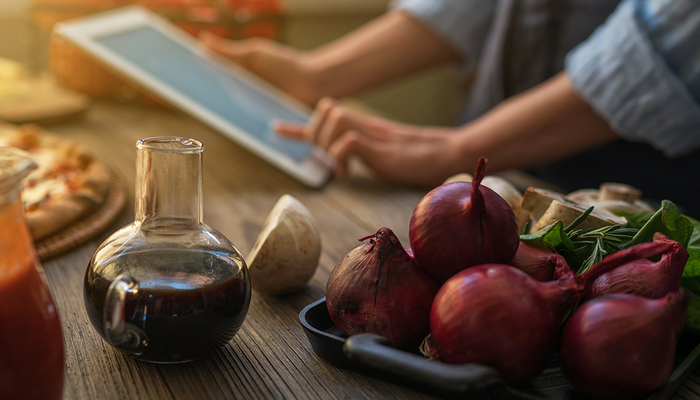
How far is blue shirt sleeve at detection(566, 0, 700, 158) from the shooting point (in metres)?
0.74

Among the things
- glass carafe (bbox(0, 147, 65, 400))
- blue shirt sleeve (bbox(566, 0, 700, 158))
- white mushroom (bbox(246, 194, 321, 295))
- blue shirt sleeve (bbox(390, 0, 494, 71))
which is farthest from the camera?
blue shirt sleeve (bbox(390, 0, 494, 71))

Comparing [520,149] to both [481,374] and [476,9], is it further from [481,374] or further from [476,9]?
[481,374]

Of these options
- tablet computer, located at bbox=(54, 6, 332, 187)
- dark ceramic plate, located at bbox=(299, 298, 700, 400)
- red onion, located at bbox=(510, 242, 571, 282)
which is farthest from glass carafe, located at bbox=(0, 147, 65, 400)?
tablet computer, located at bbox=(54, 6, 332, 187)

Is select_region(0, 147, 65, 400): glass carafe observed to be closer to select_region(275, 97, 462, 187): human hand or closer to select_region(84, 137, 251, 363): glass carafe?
select_region(84, 137, 251, 363): glass carafe

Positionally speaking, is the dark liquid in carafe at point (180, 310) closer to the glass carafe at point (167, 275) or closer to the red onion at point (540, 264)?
the glass carafe at point (167, 275)

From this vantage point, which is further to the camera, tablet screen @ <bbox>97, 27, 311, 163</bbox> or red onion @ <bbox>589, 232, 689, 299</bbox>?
tablet screen @ <bbox>97, 27, 311, 163</bbox>

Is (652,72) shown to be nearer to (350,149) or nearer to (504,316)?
(350,149)

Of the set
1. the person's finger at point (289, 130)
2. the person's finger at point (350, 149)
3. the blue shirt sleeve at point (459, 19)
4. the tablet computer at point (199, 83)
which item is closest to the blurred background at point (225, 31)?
the tablet computer at point (199, 83)

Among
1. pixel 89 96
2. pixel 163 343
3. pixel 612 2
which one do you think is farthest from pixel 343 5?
pixel 163 343

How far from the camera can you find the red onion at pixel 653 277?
0.38 meters

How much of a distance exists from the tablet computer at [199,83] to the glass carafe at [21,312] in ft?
2.04

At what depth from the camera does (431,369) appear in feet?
1.00

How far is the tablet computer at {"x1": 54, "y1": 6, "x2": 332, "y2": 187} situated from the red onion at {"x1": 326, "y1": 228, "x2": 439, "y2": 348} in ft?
1.76

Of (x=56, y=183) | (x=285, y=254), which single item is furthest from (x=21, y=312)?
(x=56, y=183)
